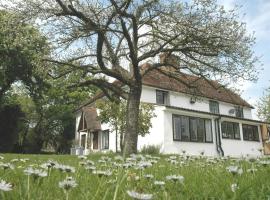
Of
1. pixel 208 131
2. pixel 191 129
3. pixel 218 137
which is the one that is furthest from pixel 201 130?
pixel 218 137

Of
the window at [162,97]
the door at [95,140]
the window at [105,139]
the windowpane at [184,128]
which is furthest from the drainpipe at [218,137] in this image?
the door at [95,140]

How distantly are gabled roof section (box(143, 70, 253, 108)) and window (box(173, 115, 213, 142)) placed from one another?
7.56 ft

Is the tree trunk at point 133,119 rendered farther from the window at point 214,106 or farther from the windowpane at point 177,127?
the window at point 214,106

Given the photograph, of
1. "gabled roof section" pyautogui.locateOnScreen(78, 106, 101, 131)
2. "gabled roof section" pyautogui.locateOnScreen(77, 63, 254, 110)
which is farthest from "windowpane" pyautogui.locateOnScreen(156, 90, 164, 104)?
"gabled roof section" pyautogui.locateOnScreen(78, 106, 101, 131)

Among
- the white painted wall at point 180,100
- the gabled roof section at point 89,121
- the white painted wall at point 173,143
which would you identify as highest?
the white painted wall at point 180,100

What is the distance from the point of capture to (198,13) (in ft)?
54.0

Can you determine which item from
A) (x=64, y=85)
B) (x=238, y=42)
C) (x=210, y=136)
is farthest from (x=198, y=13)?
(x=210, y=136)

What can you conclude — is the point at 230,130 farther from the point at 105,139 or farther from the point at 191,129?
the point at 105,139

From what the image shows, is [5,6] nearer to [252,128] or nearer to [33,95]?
[33,95]

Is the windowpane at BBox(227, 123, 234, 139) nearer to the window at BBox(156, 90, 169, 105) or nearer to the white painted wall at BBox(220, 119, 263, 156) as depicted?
the white painted wall at BBox(220, 119, 263, 156)

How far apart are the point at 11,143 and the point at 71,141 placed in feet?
39.3

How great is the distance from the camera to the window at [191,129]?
27406mm

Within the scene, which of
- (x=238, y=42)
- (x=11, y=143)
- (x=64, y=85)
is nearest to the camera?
(x=238, y=42)

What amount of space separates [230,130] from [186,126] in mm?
6032
